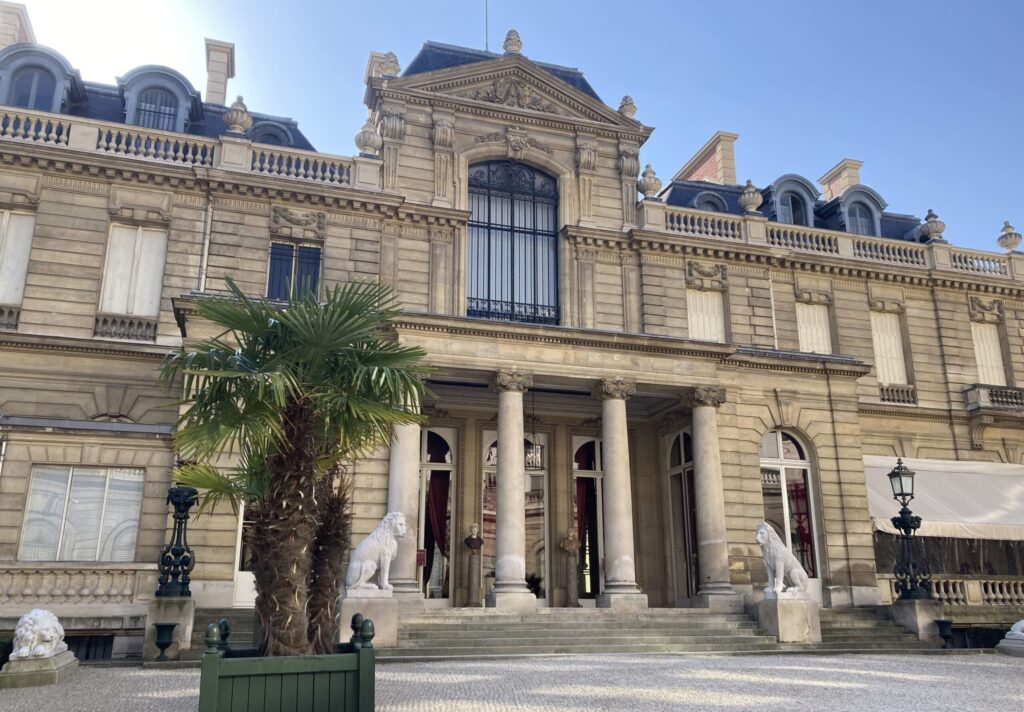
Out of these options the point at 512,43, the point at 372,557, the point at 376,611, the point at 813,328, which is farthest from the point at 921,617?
the point at 512,43

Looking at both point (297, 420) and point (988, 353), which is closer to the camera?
point (297, 420)

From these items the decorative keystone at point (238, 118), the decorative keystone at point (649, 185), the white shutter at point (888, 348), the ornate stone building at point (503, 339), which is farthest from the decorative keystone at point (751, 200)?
the decorative keystone at point (238, 118)

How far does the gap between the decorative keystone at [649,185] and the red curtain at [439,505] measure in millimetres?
10086

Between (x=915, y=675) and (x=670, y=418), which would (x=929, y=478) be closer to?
(x=670, y=418)

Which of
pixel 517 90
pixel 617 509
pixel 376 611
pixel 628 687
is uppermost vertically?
pixel 517 90

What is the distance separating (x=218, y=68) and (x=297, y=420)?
22245 millimetres

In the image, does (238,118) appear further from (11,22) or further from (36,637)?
(36,637)

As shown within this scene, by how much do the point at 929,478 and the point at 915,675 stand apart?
13440mm

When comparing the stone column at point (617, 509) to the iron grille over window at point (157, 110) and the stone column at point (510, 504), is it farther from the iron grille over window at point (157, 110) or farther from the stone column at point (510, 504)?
the iron grille over window at point (157, 110)

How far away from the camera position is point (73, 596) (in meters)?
15.3

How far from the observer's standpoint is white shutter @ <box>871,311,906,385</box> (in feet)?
85.5

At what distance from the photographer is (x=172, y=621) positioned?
13.6 meters

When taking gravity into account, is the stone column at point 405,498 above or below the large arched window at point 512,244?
below

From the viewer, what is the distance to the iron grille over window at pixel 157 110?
75.5ft
